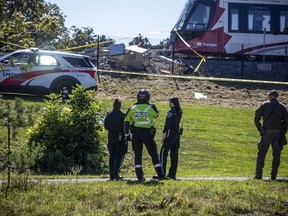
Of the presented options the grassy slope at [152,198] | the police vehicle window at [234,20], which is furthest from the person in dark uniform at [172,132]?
the police vehicle window at [234,20]

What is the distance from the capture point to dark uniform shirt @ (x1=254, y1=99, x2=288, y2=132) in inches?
521

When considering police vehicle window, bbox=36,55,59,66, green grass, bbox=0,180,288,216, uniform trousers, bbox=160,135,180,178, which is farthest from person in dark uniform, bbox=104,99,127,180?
police vehicle window, bbox=36,55,59,66

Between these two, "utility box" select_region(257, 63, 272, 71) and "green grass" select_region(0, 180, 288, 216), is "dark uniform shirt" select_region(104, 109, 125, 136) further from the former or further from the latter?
"utility box" select_region(257, 63, 272, 71)

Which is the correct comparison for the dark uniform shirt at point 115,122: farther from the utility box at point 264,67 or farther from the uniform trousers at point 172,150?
the utility box at point 264,67

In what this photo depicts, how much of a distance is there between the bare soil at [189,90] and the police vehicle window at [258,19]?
4.30 m

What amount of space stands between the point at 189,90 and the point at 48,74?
7704mm

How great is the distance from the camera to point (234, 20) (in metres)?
32.8

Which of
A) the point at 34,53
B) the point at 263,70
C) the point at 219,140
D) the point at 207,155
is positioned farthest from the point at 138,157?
the point at 263,70

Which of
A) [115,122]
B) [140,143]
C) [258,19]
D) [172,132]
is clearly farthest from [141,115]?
[258,19]

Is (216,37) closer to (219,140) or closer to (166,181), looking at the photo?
(219,140)

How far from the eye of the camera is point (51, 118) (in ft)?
49.6

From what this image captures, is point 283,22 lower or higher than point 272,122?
higher

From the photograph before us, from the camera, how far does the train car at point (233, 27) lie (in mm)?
32406

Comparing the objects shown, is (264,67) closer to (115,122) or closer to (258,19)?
(258,19)
